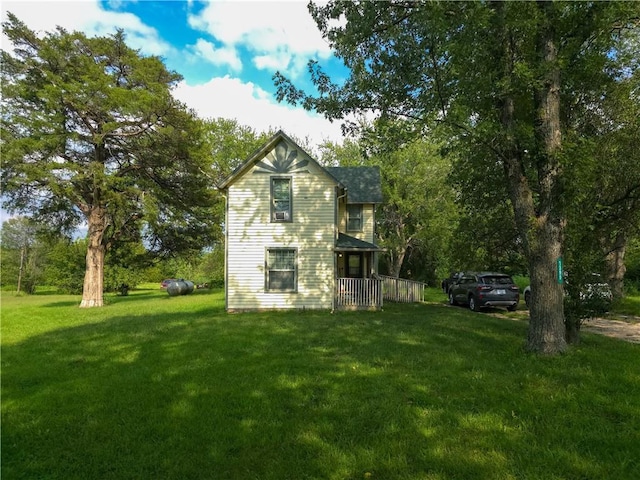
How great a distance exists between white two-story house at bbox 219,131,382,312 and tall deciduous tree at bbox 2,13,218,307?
7.66 m

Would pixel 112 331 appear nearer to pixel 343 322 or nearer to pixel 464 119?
pixel 343 322

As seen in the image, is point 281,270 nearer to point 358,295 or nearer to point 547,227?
point 358,295

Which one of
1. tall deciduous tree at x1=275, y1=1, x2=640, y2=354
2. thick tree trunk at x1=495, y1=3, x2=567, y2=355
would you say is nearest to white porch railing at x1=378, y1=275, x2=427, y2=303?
tall deciduous tree at x1=275, y1=1, x2=640, y2=354

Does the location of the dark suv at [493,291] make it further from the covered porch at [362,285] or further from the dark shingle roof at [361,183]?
the dark shingle roof at [361,183]

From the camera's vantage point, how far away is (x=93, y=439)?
4.29 m

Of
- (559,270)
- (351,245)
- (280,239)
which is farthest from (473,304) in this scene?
(559,270)

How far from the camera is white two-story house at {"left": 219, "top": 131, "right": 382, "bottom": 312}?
16.3 m

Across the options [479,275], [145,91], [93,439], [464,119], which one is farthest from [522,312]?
[145,91]

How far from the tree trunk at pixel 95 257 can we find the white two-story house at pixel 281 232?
32.8 feet

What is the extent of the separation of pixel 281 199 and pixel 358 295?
17.1ft

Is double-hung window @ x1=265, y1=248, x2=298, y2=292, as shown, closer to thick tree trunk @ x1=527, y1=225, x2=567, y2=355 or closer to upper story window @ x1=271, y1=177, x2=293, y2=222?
upper story window @ x1=271, y1=177, x2=293, y2=222

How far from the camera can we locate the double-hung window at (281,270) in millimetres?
16406

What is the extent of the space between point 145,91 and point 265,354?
17.8m

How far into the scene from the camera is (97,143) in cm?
2081
